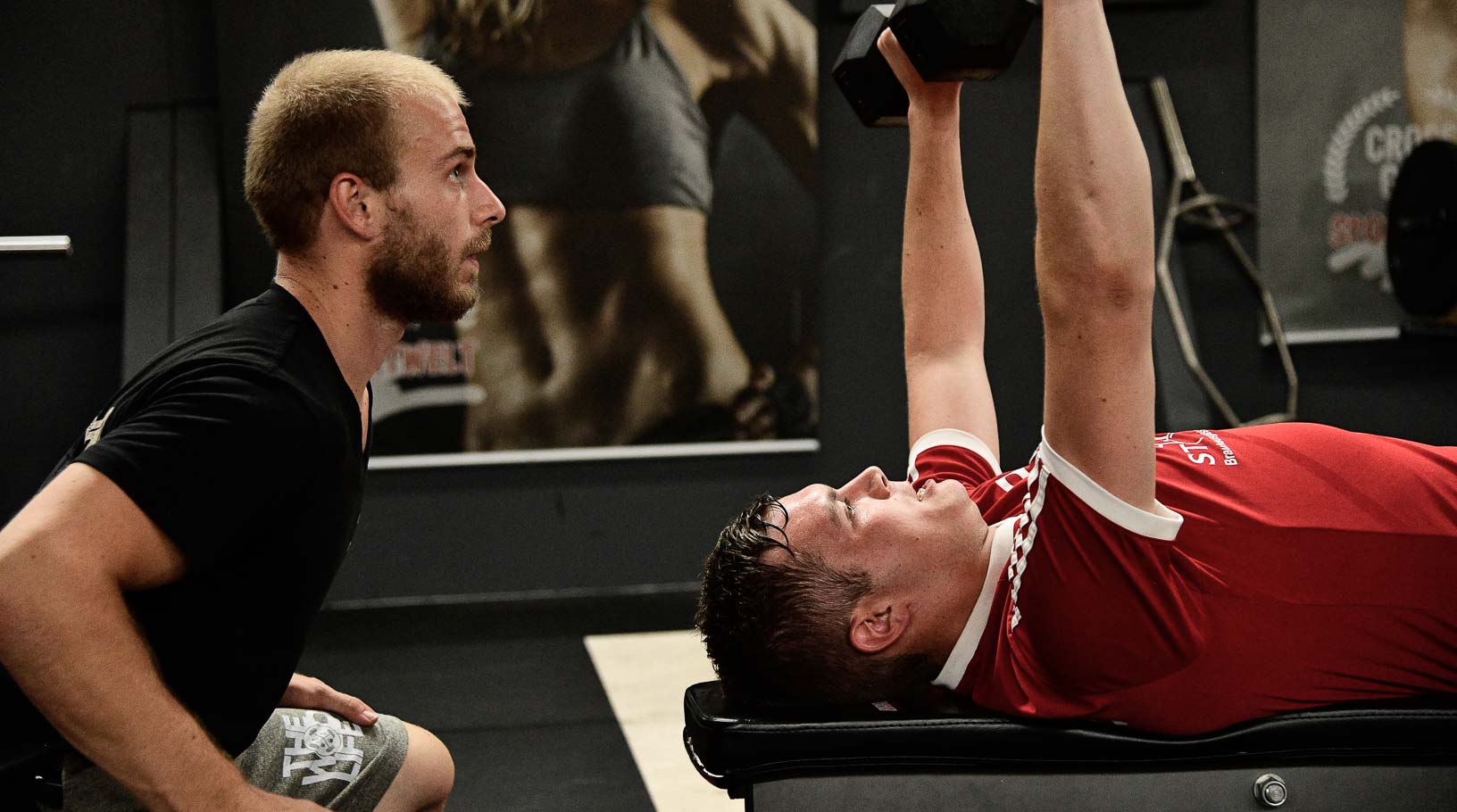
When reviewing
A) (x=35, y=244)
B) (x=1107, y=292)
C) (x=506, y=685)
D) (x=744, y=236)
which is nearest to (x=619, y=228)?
(x=744, y=236)

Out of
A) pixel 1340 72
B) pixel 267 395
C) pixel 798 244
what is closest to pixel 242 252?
pixel 798 244

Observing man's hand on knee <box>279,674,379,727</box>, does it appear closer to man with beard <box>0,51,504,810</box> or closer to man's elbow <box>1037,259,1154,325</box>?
man with beard <box>0,51,504,810</box>

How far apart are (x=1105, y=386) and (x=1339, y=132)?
3456mm

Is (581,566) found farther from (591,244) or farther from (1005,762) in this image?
(1005,762)

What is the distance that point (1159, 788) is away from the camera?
1501mm

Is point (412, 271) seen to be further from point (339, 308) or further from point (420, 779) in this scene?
point (420, 779)

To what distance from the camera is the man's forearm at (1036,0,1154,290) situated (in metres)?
1.34

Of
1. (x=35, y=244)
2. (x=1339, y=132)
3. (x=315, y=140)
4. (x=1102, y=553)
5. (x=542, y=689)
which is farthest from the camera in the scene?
(x=1339, y=132)

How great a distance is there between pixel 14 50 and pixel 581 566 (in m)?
2.32

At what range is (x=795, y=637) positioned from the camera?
5.27 ft

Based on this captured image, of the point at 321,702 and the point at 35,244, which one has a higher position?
the point at 35,244

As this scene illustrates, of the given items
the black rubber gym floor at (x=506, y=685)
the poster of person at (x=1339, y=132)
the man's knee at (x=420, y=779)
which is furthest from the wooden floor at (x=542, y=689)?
the poster of person at (x=1339, y=132)

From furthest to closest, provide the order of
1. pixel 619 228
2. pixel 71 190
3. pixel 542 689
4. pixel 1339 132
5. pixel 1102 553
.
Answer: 1. pixel 1339 132
2. pixel 619 228
3. pixel 71 190
4. pixel 542 689
5. pixel 1102 553

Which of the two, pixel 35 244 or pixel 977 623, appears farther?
pixel 35 244
